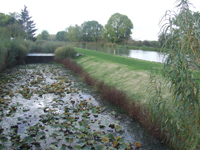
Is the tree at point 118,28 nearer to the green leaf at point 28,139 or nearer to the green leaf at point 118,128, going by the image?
the green leaf at point 118,128

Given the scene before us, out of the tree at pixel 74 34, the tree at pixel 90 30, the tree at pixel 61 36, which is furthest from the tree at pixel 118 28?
the tree at pixel 61 36

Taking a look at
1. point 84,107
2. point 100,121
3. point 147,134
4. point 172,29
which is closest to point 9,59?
point 84,107

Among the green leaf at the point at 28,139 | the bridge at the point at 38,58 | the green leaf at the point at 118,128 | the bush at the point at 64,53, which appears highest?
the bush at the point at 64,53

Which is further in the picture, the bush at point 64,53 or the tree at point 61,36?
the tree at point 61,36

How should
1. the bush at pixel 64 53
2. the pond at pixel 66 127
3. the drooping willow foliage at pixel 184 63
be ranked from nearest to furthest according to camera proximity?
the drooping willow foliage at pixel 184 63
the pond at pixel 66 127
the bush at pixel 64 53

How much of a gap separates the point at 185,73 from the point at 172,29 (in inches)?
29.7

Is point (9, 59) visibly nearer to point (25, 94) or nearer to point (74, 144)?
point (25, 94)

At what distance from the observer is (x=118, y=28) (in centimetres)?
6775

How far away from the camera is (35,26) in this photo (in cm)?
6494

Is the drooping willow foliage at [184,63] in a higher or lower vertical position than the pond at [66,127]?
higher

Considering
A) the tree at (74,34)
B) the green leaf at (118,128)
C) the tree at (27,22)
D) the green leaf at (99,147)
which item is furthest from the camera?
the tree at (74,34)

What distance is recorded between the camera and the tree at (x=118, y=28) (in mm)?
66312

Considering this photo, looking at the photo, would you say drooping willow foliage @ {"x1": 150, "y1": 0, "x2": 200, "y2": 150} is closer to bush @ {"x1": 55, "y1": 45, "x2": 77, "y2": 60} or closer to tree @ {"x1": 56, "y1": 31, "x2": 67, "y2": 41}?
bush @ {"x1": 55, "y1": 45, "x2": 77, "y2": 60}

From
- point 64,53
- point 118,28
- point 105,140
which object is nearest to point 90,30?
point 118,28
